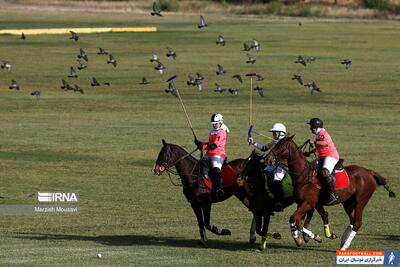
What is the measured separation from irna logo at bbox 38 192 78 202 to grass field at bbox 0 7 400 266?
399mm

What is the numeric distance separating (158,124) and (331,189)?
28.7 m

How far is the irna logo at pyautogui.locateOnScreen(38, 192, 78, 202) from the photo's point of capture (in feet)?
119

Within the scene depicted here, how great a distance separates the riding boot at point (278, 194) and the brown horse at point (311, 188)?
50cm

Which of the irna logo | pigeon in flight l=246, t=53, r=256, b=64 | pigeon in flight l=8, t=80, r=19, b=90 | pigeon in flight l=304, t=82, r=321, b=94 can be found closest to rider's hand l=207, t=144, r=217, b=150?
the irna logo

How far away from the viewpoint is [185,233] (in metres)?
30.1

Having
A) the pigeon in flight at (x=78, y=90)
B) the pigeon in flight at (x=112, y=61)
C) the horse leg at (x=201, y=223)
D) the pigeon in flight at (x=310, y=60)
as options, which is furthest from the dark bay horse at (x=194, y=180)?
the pigeon in flight at (x=310, y=60)

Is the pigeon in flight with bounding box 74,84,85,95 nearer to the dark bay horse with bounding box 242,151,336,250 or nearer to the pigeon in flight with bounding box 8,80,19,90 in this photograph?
the pigeon in flight with bounding box 8,80,19,90

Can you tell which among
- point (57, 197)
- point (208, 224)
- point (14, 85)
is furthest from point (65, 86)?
point (208, 224)

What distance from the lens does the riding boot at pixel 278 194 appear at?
2728 cm

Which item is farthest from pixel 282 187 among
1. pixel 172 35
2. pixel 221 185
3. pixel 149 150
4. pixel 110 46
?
pixel 172 35

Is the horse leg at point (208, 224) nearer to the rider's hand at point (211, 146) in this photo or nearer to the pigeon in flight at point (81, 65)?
the rider's hand at point (211, 146)

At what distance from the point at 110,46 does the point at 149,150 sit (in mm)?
42924

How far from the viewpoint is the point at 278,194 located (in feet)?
90.2

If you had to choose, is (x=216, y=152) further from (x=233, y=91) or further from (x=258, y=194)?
(x=233, y=91)
